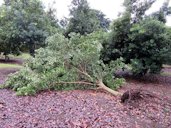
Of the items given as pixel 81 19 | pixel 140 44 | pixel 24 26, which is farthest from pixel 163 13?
pixel 24 26

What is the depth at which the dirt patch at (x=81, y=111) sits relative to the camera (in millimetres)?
6008

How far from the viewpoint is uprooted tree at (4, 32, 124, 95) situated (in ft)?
32.0

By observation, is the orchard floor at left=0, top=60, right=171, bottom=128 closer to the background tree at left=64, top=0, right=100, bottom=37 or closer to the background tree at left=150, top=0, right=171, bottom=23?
the background tree at left=150, top=0, right=171, bottom=23

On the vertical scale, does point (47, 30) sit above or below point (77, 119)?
above

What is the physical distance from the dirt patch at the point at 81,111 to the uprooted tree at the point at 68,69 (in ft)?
2.23

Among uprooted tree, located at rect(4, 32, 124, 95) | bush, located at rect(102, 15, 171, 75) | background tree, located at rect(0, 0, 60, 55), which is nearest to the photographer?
uprooted tree, located at rect(4, 32, 124, 95)

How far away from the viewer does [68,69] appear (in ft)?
33.5

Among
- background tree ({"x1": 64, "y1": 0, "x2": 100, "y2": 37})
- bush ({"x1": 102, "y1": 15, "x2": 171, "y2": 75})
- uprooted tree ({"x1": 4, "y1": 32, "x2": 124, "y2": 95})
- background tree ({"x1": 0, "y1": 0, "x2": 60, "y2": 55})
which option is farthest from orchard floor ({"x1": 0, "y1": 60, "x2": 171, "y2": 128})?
background tree ({"x1": 64, "y1": 0, "x2": 100, "y2": 37})

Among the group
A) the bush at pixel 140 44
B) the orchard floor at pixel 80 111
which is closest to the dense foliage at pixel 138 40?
the bush at pixel 140 44

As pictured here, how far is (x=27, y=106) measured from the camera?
24.6 ft

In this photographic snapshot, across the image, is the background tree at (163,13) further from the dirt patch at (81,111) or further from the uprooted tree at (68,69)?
the dirt patch at (81,111)

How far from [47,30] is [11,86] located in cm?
715

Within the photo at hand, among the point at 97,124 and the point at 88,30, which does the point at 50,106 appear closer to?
the point at 97,124

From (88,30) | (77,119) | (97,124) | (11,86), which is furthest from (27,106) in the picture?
(88,30)
